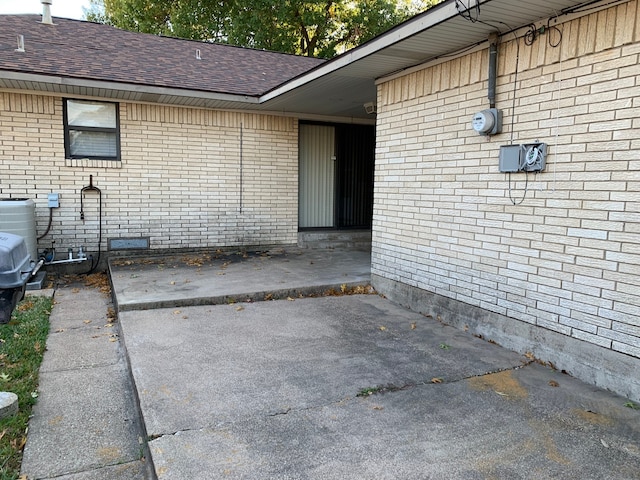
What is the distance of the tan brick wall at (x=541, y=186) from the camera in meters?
3.36

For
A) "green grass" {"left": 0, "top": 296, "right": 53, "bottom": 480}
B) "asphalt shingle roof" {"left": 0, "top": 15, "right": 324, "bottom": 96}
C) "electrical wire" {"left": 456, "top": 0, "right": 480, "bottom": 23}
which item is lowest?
"green grass" {"left": 0, "top": 296, "right": 53, "bottom": 480}

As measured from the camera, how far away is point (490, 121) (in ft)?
14.1

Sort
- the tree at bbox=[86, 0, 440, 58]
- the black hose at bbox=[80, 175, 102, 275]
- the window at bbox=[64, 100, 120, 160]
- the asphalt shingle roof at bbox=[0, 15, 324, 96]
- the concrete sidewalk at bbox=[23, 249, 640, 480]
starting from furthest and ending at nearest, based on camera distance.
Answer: the tree at bbox=[86, 0, 440, 58] → the black hose at bbox=[80, 175, 102, 275] → the window at bbox=[64, 100, 120, 160] → the asphalt shingle roof at bbox=[0, 15, 324, 96] → the concrete sidewalk at bbox=[23, 249, 640, 480]

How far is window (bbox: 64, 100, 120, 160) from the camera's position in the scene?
7.45 meters

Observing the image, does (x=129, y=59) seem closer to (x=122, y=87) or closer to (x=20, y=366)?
(x=122, y=87)

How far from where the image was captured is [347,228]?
1022 centimetres

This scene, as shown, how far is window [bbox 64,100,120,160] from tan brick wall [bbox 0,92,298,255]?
5.0 inches

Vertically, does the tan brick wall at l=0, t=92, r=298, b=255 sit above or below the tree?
below

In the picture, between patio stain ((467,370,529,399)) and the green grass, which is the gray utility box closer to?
the green grass

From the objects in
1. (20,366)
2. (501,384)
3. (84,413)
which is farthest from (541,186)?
(20,366)

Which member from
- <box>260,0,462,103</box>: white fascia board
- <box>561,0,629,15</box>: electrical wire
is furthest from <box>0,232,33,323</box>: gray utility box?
<box>561,0,629,15</box>: electrical wire

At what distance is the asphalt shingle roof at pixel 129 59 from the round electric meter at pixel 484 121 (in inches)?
171

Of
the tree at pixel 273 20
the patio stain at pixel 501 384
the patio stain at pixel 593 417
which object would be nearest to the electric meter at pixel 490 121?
the patio stain at pixel 501 384

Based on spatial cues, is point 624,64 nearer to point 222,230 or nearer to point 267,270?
point 267,270
